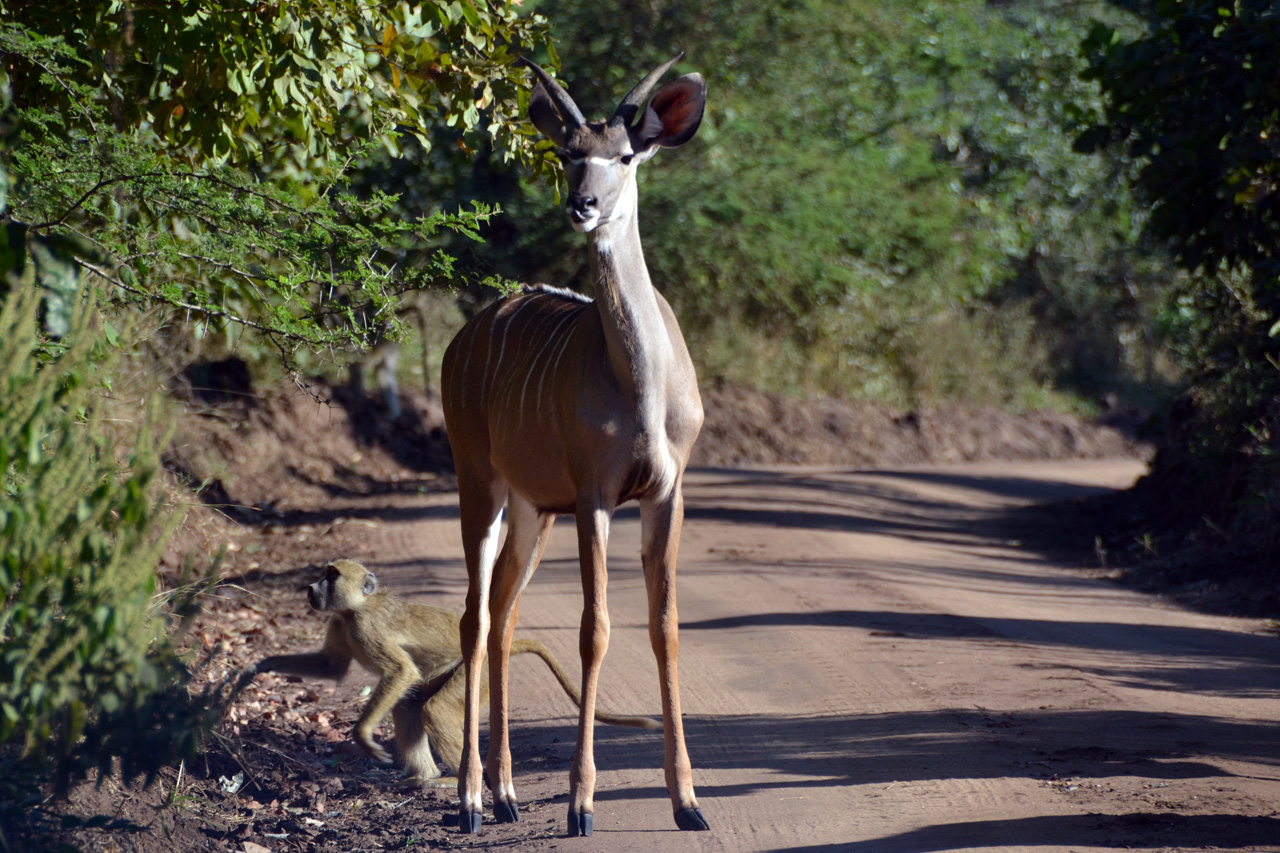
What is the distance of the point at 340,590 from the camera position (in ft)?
18.8

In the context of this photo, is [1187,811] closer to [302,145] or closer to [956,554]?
[302,145]

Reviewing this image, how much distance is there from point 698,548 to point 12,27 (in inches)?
285

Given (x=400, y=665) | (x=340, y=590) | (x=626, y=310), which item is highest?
(x=626, y=310)

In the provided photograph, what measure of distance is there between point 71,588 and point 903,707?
13.4 feet

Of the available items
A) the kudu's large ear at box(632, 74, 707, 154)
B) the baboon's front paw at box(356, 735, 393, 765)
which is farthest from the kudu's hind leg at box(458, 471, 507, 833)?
the kudu's large ear at box(632, 74, 707, 154)

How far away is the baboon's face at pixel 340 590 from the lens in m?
5.73

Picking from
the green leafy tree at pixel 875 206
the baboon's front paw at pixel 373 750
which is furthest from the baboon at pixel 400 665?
the green leafy tree at pixel 875 206

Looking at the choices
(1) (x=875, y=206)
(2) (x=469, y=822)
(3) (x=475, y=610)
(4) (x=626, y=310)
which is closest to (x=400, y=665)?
(3) (x=475, y=610)

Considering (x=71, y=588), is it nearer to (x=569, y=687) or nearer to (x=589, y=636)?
(x=589, y=636)

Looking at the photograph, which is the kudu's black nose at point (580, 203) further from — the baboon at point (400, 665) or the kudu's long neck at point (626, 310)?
the baboon at point (400, 665)

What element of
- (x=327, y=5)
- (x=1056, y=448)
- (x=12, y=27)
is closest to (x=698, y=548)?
(x=327, y=5)

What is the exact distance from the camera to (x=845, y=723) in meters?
5.78

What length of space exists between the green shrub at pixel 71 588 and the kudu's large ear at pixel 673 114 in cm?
223

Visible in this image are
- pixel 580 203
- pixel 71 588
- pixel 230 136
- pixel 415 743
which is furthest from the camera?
pixel 230 136
